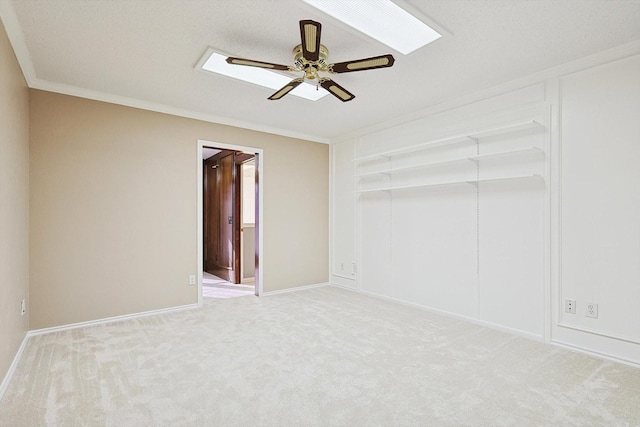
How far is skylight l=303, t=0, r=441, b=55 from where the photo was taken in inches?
79.4

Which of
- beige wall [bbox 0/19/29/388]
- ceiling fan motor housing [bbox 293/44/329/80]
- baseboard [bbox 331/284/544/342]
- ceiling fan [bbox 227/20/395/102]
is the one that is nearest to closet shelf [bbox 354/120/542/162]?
ceiling fan [bbox 227/20/395/102]

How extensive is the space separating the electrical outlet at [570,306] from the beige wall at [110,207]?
398 centimetres

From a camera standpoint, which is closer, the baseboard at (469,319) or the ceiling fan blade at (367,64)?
the ceiling fan blade at (367,64)

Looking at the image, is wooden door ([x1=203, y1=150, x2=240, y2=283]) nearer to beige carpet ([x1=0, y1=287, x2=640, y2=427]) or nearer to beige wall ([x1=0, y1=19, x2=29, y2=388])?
beige carpet ([x1=0, y1=287, x2=640, y2=427])

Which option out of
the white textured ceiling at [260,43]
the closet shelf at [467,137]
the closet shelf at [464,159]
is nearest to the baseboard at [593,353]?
the closet shelf at [464,159]

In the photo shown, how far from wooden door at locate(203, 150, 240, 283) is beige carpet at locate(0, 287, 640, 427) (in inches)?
103

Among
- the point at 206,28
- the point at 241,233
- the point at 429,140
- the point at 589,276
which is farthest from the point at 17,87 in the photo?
the point at 589,276

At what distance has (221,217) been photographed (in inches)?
254

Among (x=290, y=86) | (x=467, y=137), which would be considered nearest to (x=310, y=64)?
(x=290, y=86)

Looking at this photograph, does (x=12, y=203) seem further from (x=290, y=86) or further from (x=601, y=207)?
(x=601, y=207)

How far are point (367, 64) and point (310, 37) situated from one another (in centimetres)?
46

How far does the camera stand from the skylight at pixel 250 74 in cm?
283

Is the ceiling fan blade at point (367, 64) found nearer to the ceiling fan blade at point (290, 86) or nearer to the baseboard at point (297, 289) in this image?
the ceiling fan blade at point (290, 86)

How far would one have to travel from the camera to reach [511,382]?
7.24 feet
